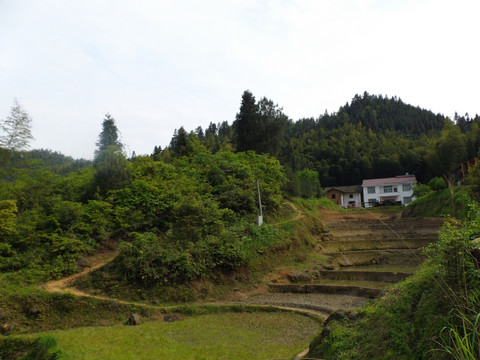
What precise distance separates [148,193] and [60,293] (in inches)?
264

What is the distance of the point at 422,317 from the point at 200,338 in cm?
569

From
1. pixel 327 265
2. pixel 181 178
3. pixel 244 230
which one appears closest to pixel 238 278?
pixel 244 230

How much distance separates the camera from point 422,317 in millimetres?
4160

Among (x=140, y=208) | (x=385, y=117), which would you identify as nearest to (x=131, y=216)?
(x=140, y=208)

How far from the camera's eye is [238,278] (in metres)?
13.3

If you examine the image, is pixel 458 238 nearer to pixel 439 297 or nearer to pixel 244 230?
pixel 439 297

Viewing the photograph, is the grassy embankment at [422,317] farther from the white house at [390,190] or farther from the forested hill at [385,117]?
the forested hill at [385,117]

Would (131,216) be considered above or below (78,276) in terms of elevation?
above

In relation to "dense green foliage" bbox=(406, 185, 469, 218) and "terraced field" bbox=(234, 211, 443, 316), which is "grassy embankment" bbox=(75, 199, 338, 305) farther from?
"dense green foliage" bbox=(406, 185, 469, 218)

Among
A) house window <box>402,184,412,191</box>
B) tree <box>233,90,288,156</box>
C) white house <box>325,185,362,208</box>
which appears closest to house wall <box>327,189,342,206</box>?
white house <box>325,185,362,208</box>

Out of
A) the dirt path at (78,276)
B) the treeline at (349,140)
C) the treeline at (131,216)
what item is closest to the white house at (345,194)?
the treeline at (349,140)

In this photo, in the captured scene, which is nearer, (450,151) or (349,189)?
(450,151)

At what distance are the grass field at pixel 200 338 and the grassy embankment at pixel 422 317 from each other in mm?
1738

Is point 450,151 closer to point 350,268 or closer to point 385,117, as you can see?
point 350,268
